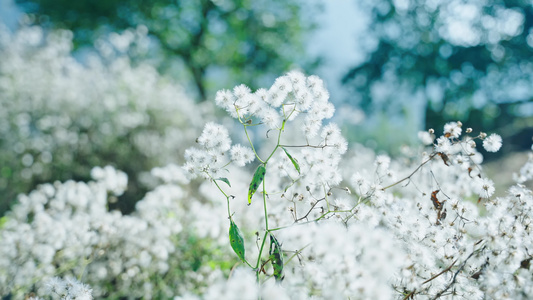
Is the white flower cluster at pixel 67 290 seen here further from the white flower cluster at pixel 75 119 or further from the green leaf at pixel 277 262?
the white flower cluster at pixel 75 119

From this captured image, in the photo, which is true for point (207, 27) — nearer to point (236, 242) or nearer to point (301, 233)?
point (236, 242)

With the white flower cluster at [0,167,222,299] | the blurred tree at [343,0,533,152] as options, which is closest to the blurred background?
the blurred tree at [343,0,533,152]

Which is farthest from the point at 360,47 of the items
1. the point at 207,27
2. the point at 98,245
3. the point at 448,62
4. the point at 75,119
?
the point at 98,245

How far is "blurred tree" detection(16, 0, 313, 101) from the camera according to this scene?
51.6ft

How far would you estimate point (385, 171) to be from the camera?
1.93 m

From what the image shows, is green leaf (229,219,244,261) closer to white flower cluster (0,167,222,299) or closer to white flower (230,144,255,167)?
white flower (230,144,255,167)

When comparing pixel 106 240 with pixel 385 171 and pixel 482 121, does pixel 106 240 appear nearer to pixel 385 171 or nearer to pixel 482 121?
pixel 385 171

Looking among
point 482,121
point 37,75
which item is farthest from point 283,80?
point 482,121

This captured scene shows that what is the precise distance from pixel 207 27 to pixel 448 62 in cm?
1077

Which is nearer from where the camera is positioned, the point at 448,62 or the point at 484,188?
the point at 484,188

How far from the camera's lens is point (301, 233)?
4.16ft

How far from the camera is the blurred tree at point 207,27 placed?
51.6ft

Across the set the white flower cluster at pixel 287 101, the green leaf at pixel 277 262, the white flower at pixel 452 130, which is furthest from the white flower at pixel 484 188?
the green leaf at pixel 277 262

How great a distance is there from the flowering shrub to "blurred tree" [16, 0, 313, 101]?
14449 mm
